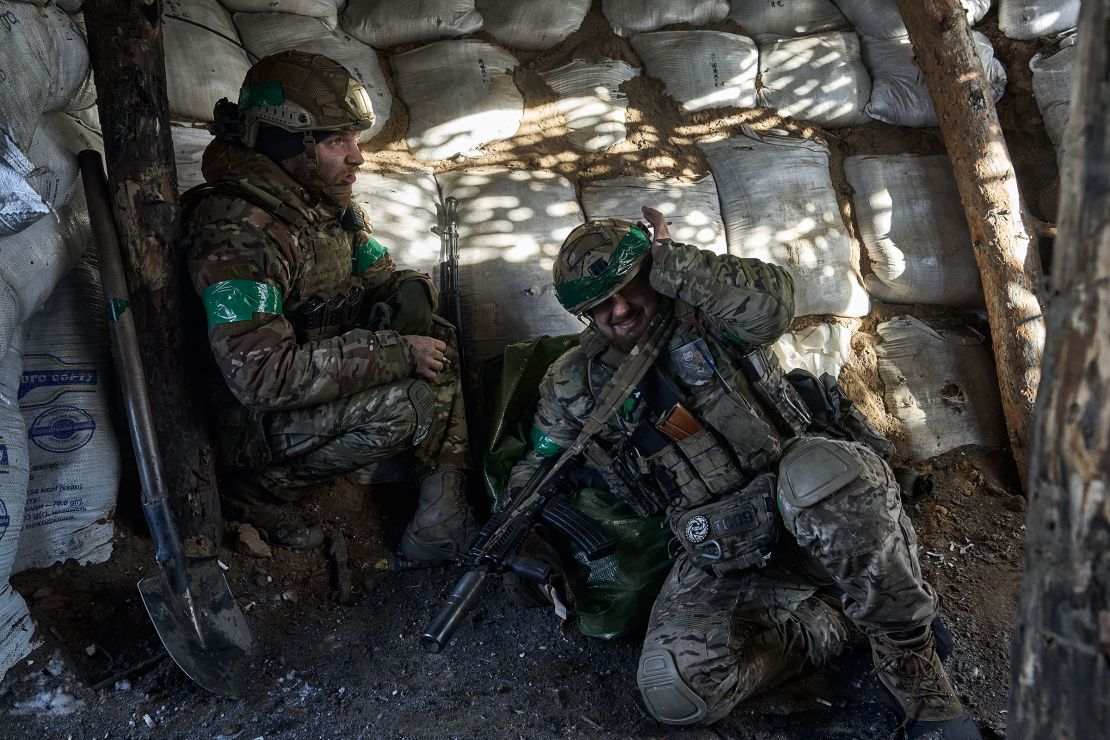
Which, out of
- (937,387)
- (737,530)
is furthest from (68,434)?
(937,387)

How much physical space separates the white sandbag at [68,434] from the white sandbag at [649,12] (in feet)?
9.57

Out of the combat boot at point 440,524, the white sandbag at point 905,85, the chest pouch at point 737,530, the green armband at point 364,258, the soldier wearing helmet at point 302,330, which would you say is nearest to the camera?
the chest pouch at point 737,530

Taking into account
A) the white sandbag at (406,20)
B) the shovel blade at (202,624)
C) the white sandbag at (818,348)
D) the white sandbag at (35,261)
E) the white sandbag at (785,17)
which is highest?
the white sandbag at (406,20)

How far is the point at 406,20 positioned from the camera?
4.16 metres

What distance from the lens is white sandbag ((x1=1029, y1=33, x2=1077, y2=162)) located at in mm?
→ 4250

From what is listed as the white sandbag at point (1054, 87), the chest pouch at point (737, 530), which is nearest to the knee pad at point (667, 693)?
the chest pouch at point (737, 530)

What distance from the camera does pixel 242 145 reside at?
3.00 meters

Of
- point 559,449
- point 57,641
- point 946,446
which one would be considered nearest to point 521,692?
point 559,449

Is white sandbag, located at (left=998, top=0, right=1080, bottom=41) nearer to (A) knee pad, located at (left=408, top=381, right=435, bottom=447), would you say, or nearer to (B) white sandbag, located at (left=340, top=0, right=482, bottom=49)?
(B) white sandbag, located at (left=340, top=0, right=482, bottom=49)

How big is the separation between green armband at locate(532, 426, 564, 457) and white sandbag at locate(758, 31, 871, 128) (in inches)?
100

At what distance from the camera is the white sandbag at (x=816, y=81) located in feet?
14.4

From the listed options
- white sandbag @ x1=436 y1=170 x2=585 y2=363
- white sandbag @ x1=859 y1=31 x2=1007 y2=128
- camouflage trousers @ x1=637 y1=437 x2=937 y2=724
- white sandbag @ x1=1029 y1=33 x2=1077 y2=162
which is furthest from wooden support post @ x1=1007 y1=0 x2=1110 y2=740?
white sandbag @ x1=1029 y1=33 x2=1077 y2=162

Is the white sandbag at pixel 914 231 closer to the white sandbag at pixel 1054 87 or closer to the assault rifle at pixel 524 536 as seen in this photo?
the white sandbag at pixel 1054 87

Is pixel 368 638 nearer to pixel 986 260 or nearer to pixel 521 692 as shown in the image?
pixel 521 692
